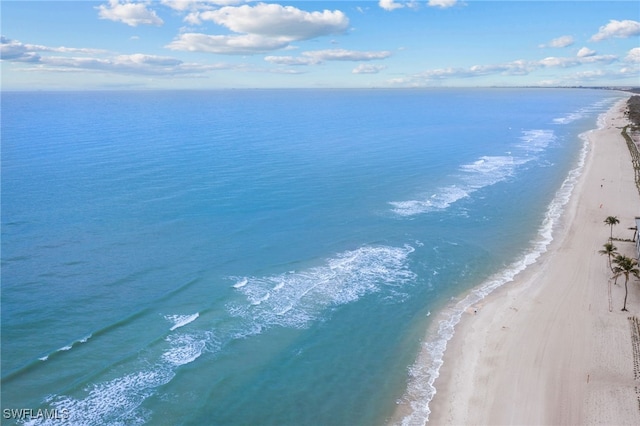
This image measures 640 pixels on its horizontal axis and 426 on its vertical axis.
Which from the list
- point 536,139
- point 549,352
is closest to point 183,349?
point 549,352

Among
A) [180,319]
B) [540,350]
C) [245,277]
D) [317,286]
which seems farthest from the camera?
[245,277]

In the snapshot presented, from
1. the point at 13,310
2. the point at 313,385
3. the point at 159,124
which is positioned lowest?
the point at 313,385

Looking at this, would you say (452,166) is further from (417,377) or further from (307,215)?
(417,377)

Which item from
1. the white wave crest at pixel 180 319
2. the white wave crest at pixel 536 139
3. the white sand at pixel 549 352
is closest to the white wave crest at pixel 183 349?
the white wave crest at pixel 180 319

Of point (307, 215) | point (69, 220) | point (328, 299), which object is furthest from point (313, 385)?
point (69, 220)

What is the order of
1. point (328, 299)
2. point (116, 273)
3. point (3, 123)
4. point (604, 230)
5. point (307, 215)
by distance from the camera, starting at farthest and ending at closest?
point (3, 123) < point (307, 215) < point (604, 230) < point (116, 273) < point (328, 299)

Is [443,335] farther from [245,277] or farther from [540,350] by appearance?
[245,277]

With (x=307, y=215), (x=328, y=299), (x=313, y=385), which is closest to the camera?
(x=313, y=385)
